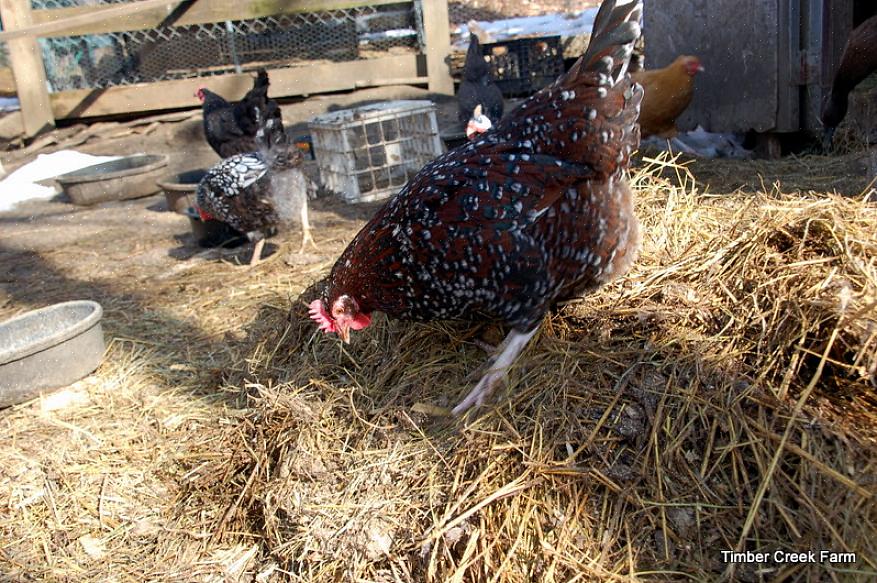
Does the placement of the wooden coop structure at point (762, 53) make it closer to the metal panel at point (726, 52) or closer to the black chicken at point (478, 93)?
the metal panel at point (726, 52)

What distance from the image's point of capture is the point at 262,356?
332cm

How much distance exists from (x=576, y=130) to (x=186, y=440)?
2.21 m

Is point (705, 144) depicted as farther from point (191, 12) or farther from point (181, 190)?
point (191, 12)

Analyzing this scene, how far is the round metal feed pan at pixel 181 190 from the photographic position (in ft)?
20.3

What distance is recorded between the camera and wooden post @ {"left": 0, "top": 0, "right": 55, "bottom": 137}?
28.0 ft

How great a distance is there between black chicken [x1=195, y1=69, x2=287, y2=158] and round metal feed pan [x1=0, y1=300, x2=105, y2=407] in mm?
2270

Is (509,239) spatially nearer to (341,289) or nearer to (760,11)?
(341,289)

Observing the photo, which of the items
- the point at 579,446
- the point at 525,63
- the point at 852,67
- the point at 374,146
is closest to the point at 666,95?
the point at 852,67

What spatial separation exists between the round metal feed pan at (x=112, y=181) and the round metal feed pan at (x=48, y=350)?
3.49 m

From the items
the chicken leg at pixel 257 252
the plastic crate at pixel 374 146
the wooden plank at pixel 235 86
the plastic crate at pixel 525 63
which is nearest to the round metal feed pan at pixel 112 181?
the plastic crate at pixel 374 146

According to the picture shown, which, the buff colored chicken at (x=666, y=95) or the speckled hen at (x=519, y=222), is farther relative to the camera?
the buff colored chicken at (x=666, y=95)

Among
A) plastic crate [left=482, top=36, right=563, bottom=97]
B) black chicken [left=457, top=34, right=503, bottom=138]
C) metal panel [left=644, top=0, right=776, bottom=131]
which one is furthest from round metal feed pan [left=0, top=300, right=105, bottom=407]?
plastic crate [left=482, top=36, right=563, bottom=97]

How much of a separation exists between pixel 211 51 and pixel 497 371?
919 cm

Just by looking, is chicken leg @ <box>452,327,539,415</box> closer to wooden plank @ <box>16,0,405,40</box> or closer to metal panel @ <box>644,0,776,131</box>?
metal panel @ <box>644,0,776,131</box>
